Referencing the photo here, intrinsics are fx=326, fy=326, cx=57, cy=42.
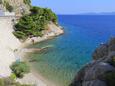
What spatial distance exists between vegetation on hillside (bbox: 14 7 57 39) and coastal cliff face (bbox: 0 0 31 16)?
2.75 m

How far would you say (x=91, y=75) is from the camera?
17.5m

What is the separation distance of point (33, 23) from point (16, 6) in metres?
17.8

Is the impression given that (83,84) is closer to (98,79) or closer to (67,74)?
(98,79)

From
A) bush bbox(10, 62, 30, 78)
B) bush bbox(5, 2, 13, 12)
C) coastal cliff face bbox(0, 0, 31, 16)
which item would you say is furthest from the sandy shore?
bush bbox(5, 2, 13, 12)

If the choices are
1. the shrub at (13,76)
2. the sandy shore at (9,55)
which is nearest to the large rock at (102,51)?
the shrub at (13,76)

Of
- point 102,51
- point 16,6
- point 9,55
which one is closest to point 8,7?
point 16,6

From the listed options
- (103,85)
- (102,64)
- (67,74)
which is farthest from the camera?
(67,74)

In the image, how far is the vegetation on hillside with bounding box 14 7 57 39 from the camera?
275 ft

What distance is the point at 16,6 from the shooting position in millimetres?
102812

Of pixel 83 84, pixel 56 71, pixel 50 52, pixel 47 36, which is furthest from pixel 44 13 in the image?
pixel 83 84

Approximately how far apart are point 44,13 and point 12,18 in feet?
48.2

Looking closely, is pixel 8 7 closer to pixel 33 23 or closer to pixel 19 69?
pixel 33 23

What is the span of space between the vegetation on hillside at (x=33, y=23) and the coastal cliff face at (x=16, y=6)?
9.04 feet

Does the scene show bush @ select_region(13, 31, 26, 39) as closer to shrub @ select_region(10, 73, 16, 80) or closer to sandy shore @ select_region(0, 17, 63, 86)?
sandy shore @ select_region(0, 17, 63, 86)
